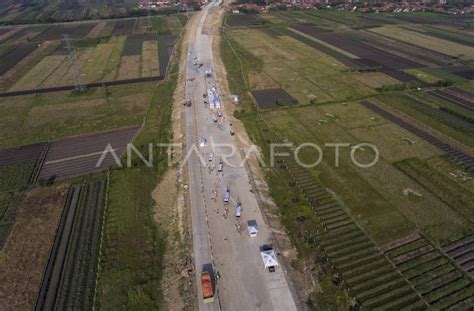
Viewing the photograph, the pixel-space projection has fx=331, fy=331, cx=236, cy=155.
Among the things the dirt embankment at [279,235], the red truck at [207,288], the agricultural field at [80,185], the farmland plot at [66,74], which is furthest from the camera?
the farmland plot at [66,74]

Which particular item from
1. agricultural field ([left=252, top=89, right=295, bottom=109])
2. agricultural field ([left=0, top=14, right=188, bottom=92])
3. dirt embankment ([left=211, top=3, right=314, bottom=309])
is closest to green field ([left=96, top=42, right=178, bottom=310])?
dirt embankment ([left=211, top=3, right=314, bottom=309])

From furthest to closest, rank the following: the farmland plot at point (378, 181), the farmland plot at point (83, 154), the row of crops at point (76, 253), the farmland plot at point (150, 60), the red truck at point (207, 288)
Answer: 1. the farmland plot at point (150, 60)
2. the farmland plot at point (83, 154)
3. the farmland plot at point (378, 181)
4. the row of crops at point (76, 253)
5. the red truck at point (207, 288)

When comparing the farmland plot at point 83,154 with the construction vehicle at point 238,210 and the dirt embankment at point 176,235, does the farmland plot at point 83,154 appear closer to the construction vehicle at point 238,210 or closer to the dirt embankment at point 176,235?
the dirt embankment at point 176,235

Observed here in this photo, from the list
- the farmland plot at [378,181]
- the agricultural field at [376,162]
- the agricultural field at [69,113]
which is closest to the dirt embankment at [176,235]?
the agricultural field at [376,162]

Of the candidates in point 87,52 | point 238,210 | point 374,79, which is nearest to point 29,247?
point 238,210

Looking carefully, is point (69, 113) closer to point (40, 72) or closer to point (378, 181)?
point (40, 72)

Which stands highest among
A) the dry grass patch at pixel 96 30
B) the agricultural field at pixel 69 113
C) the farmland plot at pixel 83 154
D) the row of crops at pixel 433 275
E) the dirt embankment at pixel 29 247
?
the dry grass patch at pixel 96 30
